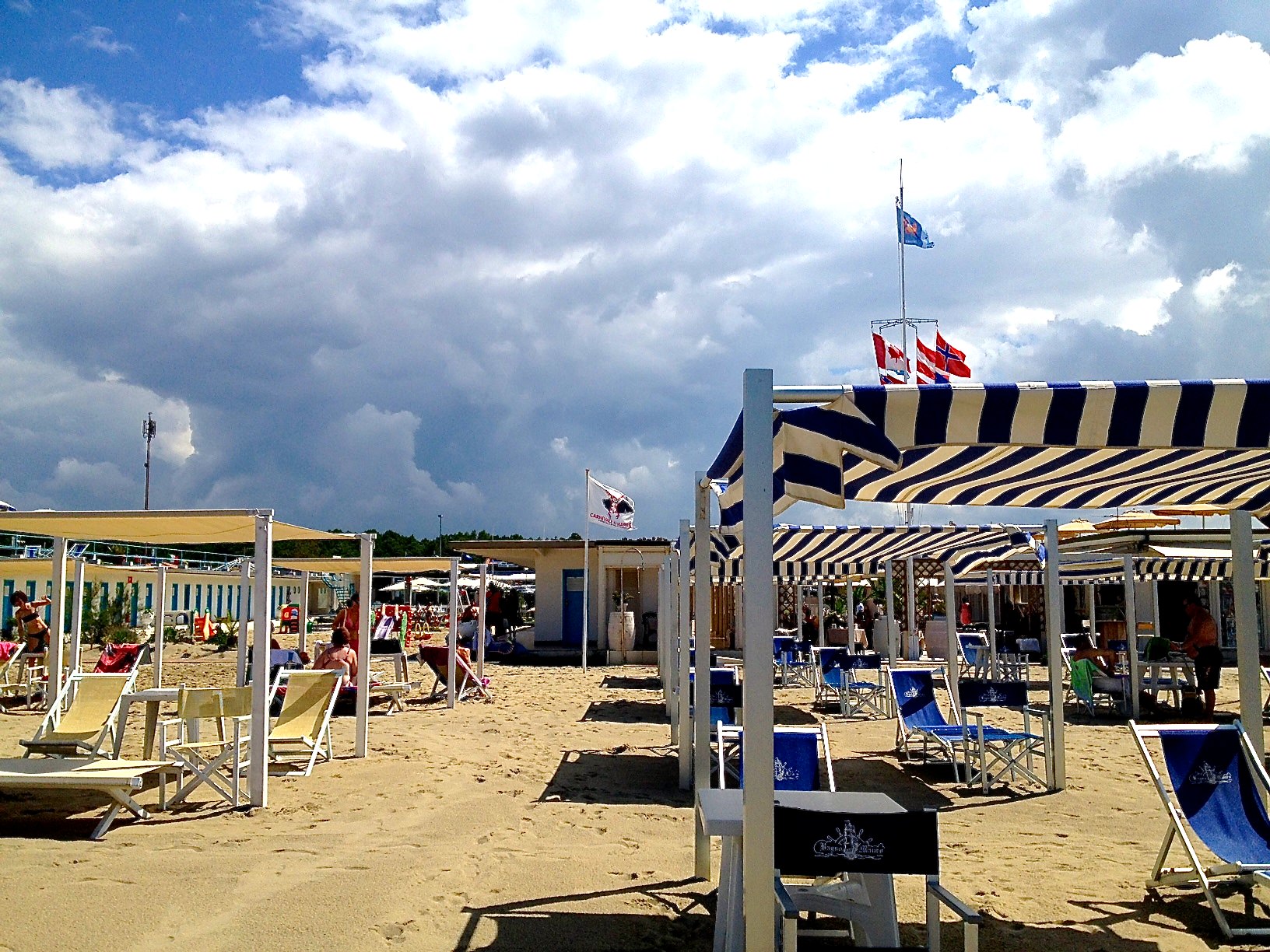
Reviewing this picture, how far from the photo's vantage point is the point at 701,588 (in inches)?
219

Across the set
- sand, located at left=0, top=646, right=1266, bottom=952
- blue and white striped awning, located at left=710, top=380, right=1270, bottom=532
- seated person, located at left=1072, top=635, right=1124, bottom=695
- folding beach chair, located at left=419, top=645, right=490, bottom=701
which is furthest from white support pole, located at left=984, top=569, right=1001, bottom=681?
blue and white striped awning, located at left=710, top=380, right=1270, bottom=532

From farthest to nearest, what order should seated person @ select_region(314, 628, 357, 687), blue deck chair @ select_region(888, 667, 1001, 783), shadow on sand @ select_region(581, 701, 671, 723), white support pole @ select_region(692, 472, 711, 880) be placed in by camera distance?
1. shadow on sand @ select_region(581, 701, 671, 723)
2. seated person @ select_region(314, 628, 357, 687)
3. blue deck chair @ select_region(888, 667, 1001, 783)
4. white support pole @ select_region(692, 472, 711, 880)

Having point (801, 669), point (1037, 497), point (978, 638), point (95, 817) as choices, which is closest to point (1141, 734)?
point (1037, 497)

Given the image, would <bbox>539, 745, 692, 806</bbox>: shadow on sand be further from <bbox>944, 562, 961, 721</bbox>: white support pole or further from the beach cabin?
the beach cabin

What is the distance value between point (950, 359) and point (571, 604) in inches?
396

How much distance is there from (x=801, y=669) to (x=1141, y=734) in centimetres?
1242

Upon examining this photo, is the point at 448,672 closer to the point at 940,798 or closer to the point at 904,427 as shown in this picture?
the point at 940,798

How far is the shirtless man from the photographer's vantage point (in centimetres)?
1127

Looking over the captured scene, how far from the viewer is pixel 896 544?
37.0 feet

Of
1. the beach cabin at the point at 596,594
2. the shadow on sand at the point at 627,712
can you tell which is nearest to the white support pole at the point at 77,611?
the shadow on sand at the point at 627,712

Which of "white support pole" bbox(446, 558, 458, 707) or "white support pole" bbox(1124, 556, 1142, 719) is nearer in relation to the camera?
"white support pole" bbox(1124, 556, 1142, 719)

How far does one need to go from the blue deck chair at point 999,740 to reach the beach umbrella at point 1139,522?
27.2 ft

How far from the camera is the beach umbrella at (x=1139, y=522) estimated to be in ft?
50.7

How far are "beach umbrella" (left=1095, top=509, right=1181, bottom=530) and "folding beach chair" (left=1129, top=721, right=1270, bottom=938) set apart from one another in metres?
11.1
